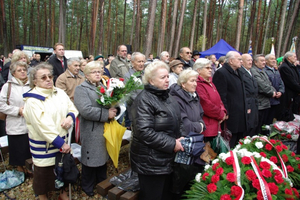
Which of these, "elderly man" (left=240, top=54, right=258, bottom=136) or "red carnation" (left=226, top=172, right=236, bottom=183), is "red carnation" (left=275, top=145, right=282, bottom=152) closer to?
"red carnation" (left=226, top=172, right=236, bottom=183)

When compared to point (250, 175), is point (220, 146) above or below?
below

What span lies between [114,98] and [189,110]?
1.04 meters

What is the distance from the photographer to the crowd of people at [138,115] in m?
2.20

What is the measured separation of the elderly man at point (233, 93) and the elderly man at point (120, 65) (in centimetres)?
205

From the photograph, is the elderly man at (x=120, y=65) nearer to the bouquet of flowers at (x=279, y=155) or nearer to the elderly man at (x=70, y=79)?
the elderly man at (x=70, y=79)

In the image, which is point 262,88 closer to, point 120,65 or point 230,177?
point 120,65

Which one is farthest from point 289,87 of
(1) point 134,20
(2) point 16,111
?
(1) point 134,20

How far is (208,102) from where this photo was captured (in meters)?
3.29

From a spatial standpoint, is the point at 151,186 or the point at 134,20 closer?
the point at 151,186

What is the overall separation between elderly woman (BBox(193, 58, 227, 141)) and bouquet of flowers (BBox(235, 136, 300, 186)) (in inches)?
27.4

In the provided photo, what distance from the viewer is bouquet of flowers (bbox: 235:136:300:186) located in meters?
2.31

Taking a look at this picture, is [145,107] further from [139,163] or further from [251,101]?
[251,101]

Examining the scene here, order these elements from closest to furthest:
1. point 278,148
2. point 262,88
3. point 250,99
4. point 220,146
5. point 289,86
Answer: point 278,148 < point 220,146 < point 250,99 < point 262,88 < point 289,86

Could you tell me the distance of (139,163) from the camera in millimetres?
2191
